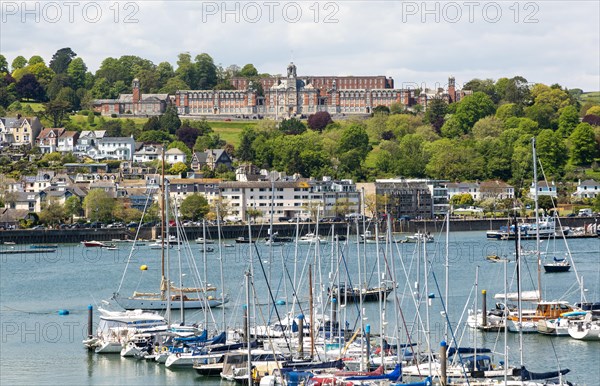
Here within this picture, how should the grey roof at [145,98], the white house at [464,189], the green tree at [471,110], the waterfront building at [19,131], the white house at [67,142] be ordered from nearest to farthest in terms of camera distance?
the white house at [464,189] < the white house at [67,142] < the waterfront building at [19,131] < the green tree at [471,110] < the grey roof at [145,98]

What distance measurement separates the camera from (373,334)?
102ft

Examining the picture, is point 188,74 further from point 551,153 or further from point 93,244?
point 93,244

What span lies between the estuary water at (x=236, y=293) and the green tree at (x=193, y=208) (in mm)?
10269

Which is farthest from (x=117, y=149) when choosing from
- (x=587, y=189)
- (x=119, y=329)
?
(x=119, y=329)

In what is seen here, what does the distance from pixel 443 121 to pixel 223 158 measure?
27987mm

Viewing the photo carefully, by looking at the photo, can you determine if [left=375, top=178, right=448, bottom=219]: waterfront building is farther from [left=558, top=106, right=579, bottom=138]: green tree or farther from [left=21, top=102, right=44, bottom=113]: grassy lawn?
[left=21, top=102, right=44, bottom=113]: grassy lawn

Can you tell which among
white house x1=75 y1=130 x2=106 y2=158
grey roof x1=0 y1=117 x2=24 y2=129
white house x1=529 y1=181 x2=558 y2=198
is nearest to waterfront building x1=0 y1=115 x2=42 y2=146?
grey roof x1=0 y1=117 x2=24 y2=129

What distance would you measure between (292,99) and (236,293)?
8959cm

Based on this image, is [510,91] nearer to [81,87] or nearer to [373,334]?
[81,87]

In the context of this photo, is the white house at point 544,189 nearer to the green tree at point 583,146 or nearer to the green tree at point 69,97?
the green tree at point 583,146

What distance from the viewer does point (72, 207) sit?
3125 inches

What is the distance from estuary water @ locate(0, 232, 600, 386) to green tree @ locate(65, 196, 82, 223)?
8097 mm

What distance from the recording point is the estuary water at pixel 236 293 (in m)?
29.7

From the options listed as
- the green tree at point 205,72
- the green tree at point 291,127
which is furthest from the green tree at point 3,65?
the green tree at point 291,127
